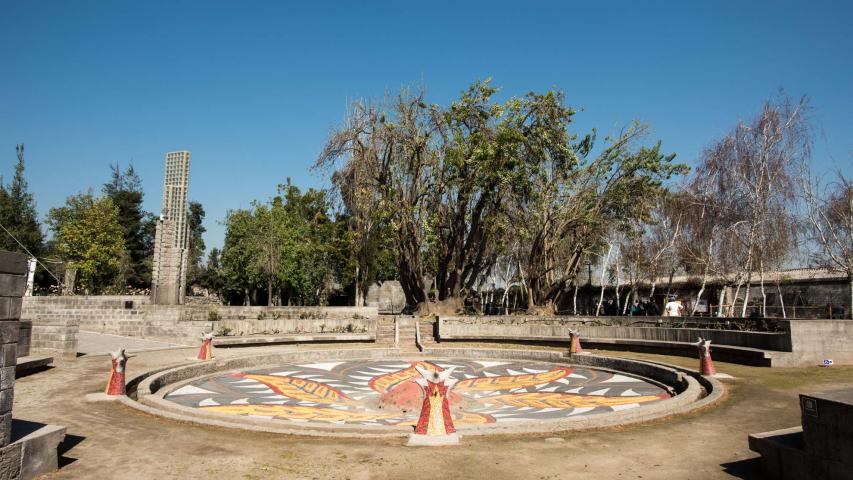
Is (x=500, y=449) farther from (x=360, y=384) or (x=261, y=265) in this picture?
(x=261, y=265)

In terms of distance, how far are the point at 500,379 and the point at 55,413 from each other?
993 centimetres

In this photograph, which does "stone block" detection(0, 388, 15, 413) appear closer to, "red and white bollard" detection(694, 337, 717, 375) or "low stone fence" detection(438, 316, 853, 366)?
"red and white bollard" detection(694, 337, 717, 375)

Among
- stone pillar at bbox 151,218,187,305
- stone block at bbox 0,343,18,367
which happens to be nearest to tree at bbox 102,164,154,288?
stone pillar at bbox 151,218,187,305

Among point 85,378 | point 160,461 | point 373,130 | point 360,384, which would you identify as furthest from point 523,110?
point 160,461

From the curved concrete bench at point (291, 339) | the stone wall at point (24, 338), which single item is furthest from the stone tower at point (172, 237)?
the stone wall at point (24, 338)

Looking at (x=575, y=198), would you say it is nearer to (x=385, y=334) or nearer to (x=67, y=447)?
(x=385, y=334)

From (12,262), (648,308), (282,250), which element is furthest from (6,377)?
(282,250)

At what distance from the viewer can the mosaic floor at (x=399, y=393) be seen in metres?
10.5

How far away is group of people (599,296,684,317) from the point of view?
20359mm

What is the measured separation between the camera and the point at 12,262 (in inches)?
213

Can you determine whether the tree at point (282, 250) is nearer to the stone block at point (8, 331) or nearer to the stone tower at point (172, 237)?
the stone tower at point (172, 237)

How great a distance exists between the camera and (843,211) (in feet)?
84.1

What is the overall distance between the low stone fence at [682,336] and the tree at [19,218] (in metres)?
44.2

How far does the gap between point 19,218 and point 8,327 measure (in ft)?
183
